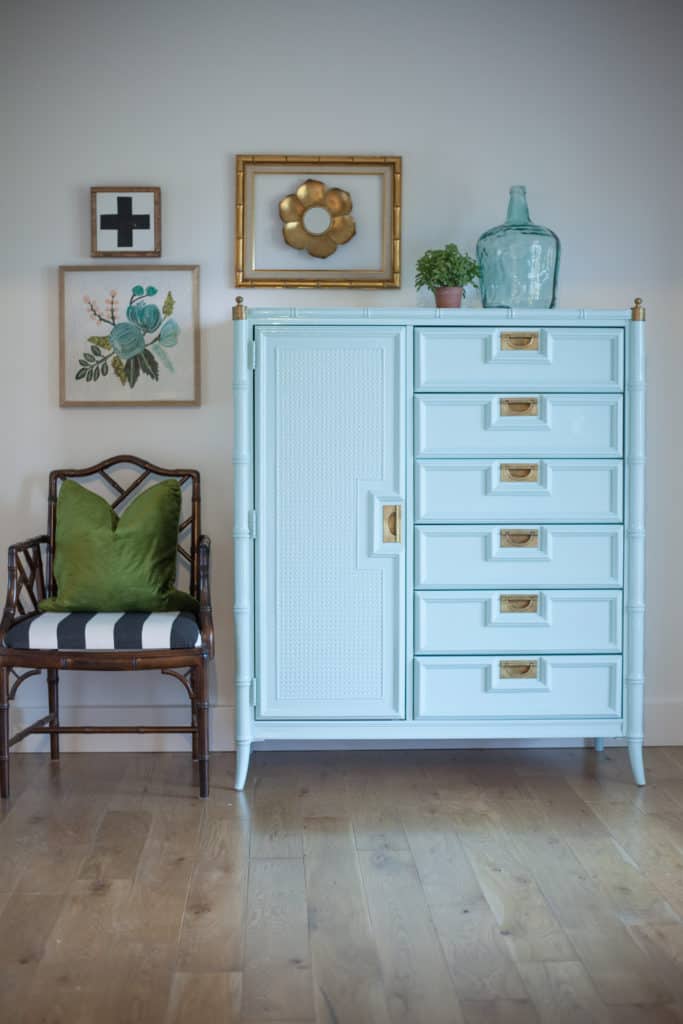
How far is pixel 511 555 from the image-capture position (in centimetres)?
328

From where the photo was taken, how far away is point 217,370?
3756 millimetres

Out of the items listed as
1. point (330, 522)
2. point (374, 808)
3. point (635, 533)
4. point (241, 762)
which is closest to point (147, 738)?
point (241, 762)

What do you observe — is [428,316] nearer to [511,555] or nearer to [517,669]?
[511,555]

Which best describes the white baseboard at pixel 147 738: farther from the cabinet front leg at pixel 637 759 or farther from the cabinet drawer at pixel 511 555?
the cabinet drawer at pixel 511 555

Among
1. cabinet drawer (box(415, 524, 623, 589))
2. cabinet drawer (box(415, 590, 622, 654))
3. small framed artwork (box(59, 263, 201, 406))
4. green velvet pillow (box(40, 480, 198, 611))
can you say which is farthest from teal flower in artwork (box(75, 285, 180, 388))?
cabinet drawer (box(415, 590, 622, 654))

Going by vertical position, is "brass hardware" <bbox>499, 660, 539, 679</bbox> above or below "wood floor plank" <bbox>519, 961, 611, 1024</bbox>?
above

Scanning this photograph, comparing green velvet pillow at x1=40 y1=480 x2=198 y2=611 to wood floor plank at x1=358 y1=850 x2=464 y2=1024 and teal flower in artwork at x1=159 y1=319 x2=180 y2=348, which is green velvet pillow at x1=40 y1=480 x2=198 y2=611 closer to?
teal flower in artwork at x1=159 y1=319 x2=180 y2=348

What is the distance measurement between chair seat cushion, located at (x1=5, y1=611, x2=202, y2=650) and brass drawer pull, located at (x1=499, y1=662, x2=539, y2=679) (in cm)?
96

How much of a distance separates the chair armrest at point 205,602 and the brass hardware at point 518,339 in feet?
3.81

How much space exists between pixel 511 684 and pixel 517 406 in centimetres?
88

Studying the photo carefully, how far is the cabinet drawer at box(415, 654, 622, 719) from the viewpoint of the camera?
3.30m

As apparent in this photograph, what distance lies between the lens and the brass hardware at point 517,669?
3.30m

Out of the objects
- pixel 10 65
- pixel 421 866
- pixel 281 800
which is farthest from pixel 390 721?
pixel 10 65

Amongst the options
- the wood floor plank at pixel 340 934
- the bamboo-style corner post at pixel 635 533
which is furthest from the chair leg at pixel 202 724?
the bamboo-style corner post at pixel 635 533
